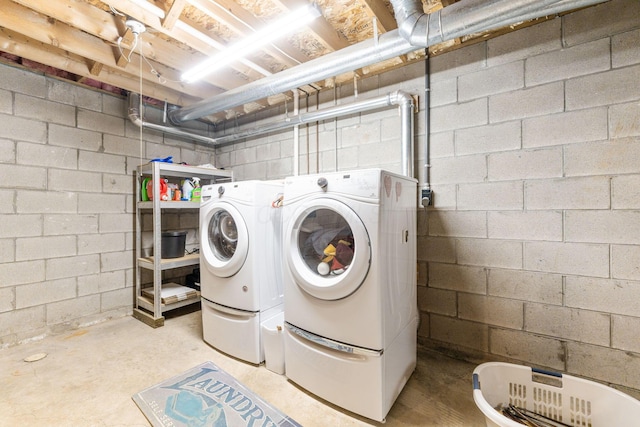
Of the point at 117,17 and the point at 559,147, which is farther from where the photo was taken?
the point at 117,17

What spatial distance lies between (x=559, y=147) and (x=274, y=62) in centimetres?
232

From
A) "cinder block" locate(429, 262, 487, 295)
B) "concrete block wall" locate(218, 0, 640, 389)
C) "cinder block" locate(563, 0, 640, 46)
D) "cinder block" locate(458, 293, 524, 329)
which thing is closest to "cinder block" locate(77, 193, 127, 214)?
"concrete block wall" locate(218, 0, 640, 389)

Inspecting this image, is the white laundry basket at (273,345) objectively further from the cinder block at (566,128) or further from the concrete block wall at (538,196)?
the cinder block at (566,128)

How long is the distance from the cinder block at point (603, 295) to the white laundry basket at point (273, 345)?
6.25 ft

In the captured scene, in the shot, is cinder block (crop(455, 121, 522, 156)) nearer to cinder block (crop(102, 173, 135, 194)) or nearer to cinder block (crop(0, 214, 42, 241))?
cinder block (crop(102, 173, 135, 194))

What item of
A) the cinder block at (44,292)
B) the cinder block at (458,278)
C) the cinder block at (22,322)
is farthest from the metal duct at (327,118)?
the cinder block at (22,322)

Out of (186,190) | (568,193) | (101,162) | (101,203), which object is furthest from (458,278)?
(101,162)

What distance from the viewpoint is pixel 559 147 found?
1.78 metres

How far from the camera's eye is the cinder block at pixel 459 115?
2036 mm

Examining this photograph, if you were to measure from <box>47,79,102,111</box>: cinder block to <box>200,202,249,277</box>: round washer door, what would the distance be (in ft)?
5.88

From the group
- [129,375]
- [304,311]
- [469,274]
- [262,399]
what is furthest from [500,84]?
[129,375]

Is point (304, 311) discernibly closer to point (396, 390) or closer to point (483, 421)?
point (396, 390)

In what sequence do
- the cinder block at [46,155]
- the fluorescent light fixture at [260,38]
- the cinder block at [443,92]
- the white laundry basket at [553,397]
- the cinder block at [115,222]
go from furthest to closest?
1. the cinder block at [115,222]
2. the cinder block at [46,155]
3. the cinder block at [443,92]
4. the fluorescent light fixture at [260,38]
5. the white laundry basket at [553,397]

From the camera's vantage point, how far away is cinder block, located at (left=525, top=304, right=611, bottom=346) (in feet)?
5.55
